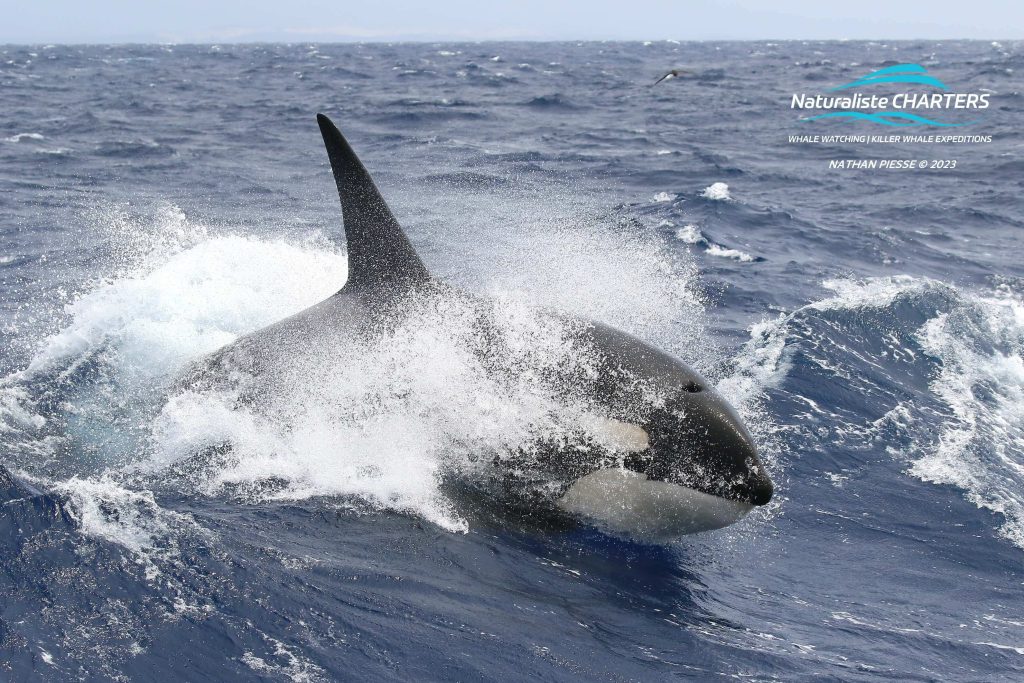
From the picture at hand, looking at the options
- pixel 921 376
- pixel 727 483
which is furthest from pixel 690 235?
pixel 727 483

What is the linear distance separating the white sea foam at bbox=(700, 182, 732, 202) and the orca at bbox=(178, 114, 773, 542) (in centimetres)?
1666

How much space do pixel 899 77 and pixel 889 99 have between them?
1684 centimetres

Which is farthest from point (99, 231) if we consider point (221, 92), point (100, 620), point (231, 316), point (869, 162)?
point (221, 92)

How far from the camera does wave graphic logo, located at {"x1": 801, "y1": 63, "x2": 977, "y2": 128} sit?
40.4 meters

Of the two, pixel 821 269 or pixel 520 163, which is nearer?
pixel 821 269

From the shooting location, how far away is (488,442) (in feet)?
30.8

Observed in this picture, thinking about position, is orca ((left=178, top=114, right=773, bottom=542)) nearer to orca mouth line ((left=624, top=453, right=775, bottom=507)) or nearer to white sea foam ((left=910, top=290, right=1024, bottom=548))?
orca mouth line ((left=624, top=453, right=775, bottom=507))

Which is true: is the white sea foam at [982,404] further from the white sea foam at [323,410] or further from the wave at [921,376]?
the white sea foam at [323,410]

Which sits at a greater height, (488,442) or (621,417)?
(621,417)

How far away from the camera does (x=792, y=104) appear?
153 feet

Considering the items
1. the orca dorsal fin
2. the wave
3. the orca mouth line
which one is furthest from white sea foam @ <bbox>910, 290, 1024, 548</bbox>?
the orca dorsal fin

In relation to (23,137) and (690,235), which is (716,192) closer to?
(690,235)

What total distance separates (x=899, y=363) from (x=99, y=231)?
1626 cm

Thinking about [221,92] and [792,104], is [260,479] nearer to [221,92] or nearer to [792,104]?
[792,104]
